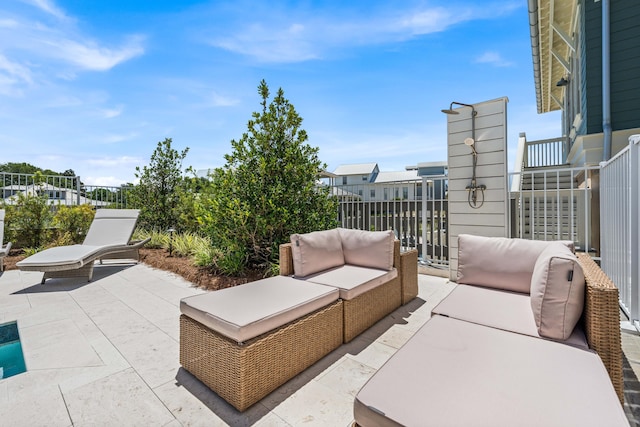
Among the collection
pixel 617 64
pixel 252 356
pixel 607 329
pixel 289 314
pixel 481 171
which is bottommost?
pixel 252 356

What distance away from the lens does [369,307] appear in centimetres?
275

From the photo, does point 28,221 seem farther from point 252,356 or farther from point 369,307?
point 369,307

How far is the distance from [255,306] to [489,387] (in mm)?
1423

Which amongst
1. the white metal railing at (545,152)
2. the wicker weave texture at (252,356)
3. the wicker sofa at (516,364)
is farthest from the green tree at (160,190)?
the white metal railing at (545,152)

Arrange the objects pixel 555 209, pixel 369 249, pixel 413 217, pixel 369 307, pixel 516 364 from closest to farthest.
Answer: pixel 516 364 < pixel 369 307 < pixel 369 249 < pixel 413 217 < pixel 555 209

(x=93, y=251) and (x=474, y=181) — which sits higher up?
(x=474, y=181)

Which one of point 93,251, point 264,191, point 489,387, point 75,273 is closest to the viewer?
point 489,387

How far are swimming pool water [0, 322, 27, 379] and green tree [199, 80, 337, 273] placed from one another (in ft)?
7.33

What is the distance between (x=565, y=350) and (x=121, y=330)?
3452 millimetres

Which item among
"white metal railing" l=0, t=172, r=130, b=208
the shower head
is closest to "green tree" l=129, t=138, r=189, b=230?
"white metal railing" l=0, t=172, r=130, b=208

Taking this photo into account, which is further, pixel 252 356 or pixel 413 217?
pixel 413 217

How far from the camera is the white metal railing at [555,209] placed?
404cm

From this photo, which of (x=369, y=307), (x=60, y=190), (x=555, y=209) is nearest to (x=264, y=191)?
(x=369, y=307)

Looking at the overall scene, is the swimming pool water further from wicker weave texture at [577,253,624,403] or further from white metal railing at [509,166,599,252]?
white metal railing at [509,166,599,252]
